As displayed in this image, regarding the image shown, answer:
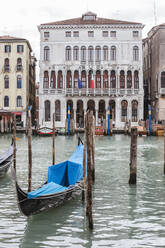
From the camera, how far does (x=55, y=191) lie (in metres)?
6.71

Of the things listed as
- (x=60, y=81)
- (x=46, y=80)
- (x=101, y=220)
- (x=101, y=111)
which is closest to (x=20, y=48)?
(x=46, y=80)

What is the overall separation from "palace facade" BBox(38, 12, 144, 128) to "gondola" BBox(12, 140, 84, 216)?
82.3 ft

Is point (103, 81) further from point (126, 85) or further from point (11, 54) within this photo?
point (11, 54)

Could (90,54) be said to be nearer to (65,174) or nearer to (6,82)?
(6,82)

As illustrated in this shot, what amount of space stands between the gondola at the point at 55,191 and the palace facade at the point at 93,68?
25075 millimetres

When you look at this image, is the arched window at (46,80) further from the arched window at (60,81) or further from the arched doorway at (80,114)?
the arched doorway at (80,114)

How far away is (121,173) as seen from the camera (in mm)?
10797

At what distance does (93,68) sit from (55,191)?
28103 mm

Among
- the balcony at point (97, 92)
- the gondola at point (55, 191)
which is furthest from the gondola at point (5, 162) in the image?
the balcony at point (97, 92)

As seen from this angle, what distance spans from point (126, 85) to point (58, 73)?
5.93m

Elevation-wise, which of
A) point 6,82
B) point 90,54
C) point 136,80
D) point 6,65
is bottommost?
point 6,82

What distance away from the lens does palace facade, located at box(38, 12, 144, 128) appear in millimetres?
34000

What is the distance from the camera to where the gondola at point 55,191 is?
602 cm

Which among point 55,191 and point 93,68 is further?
point 93,68
